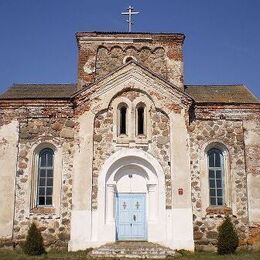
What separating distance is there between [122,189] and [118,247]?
122 inches

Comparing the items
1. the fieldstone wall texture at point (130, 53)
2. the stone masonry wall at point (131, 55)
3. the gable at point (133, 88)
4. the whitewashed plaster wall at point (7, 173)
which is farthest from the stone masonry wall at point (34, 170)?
the stone masonry wall at point (131, 55)

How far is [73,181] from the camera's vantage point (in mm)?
18422

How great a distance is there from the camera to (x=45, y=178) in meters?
19.3

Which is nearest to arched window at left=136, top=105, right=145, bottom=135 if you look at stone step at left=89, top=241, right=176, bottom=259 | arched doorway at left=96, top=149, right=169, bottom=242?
arched doorway at left=96, top=149, right=169, bottom=242

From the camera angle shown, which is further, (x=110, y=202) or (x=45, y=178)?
(x=45, y=178)

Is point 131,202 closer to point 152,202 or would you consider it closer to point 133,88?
point 152,202

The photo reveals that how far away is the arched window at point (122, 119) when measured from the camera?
19.2 meters

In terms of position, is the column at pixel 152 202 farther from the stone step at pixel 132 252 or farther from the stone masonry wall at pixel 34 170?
the stone masonry wall at pixel 34 170

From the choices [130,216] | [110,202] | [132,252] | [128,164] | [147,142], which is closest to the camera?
[132,252]

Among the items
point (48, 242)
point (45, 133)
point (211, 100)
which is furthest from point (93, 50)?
point (48, 242)

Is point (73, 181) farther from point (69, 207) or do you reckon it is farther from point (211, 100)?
point (211, 100)

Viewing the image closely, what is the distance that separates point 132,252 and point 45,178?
5.66m

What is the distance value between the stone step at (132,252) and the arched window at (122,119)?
525cm

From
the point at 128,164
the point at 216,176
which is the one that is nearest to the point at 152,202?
the point at 128,164
